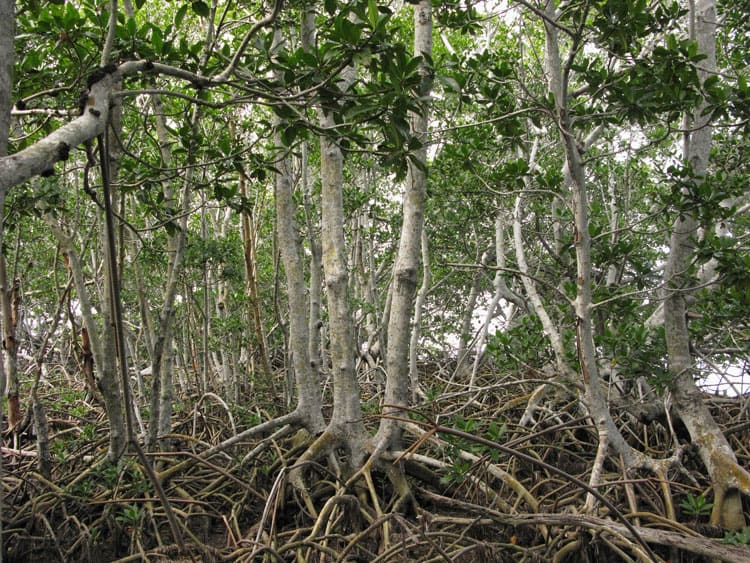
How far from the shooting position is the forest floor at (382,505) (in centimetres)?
279

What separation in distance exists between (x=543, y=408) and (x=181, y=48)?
150 inches

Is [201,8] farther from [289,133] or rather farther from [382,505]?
[382,505]

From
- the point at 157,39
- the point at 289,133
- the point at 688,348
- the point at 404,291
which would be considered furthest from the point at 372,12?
the point at 688,348

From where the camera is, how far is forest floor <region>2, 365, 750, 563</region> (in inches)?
110

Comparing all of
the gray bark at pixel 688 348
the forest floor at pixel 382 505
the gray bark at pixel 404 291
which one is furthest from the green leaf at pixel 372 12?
the gray bark at pixel 688 348

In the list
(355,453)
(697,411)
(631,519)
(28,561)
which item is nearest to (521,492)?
(631,519)

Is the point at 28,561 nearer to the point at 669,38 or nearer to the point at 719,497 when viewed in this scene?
the point at 719,497

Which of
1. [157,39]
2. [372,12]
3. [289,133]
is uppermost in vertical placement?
[157,39]

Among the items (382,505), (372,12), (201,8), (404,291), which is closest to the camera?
(372,12)

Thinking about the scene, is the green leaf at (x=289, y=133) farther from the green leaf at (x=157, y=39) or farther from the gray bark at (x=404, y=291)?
the gray bark at (x=404, y=291)

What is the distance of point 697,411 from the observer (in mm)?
3674

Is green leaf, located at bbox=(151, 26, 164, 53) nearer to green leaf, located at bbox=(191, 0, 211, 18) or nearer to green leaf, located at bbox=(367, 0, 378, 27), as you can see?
green leaf, located at bbox=(191, 0, 211, 18)

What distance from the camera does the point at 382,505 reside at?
3.59 m

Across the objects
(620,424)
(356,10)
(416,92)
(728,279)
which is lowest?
(620,424)
